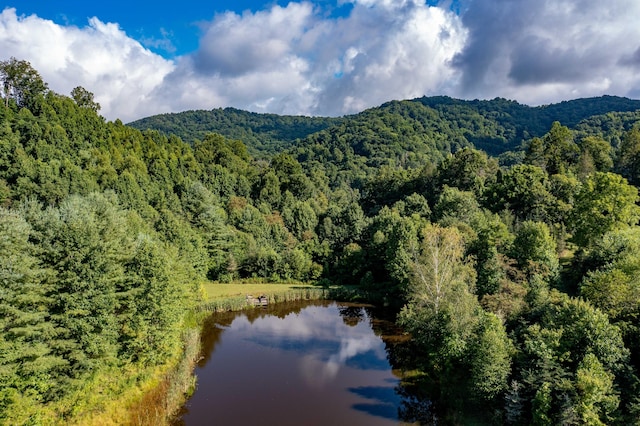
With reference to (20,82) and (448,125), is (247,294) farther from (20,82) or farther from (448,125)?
(448,125)

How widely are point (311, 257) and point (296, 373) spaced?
30.9 meters

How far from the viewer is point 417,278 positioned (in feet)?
94.6

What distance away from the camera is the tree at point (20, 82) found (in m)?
56.8

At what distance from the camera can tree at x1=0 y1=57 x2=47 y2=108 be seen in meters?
56.8

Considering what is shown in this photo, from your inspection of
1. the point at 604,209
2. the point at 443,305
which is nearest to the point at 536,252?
the point at 604,209

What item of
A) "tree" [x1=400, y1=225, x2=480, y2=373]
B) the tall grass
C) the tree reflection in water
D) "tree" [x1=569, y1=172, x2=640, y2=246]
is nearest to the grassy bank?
the tree reflection in water

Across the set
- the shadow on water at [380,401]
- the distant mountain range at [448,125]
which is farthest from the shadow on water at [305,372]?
the distant mountain range at [448,125]

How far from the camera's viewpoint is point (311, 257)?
57.6 metres

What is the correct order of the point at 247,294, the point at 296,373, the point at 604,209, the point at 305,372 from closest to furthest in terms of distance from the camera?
1. the point at 296,373
2. the point at 305,372
3. the point at 604,209
4. the point at 247,294

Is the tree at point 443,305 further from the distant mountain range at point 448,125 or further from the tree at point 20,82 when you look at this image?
the distant mountain range at point 448,125

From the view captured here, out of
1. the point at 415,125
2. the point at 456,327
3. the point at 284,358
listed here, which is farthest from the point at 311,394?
the point at 415,125

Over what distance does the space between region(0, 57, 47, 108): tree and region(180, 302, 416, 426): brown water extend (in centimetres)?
4657

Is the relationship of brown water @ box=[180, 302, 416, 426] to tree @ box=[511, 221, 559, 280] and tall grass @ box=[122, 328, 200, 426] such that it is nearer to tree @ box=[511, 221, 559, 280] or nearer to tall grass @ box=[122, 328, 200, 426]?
tall grass @ box=[122, 328, 200, 426]

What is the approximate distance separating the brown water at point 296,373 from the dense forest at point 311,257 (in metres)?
3.18
